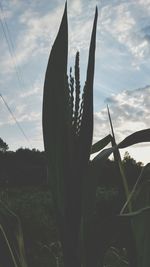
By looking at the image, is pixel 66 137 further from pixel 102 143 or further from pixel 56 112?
pixel 102 143

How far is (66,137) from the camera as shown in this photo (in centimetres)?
62

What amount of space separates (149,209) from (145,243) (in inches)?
6.8

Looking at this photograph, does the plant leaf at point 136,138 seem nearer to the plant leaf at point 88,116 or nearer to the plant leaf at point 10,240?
the plant leaf at point 88,116

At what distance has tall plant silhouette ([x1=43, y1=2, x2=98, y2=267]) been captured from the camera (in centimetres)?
60

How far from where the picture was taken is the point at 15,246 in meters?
0.67

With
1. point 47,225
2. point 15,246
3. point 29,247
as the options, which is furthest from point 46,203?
point 15,246

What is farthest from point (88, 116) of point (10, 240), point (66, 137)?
point (10, 240)

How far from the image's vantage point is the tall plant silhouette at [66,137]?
0.60 meters

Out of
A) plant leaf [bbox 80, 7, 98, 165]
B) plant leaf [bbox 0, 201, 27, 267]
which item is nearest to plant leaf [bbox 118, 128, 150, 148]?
plant leaf [bbox 80, 7, 98, 165]

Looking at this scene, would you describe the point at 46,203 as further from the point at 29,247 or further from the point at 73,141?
the point at 73,141

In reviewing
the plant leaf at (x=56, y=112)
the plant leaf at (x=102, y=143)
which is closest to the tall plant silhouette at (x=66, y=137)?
the plant leaf at (x=56, y=112)

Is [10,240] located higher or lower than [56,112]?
lower

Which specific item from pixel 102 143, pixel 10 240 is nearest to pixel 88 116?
pixel 102 143

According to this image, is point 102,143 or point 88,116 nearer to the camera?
point 88,116
